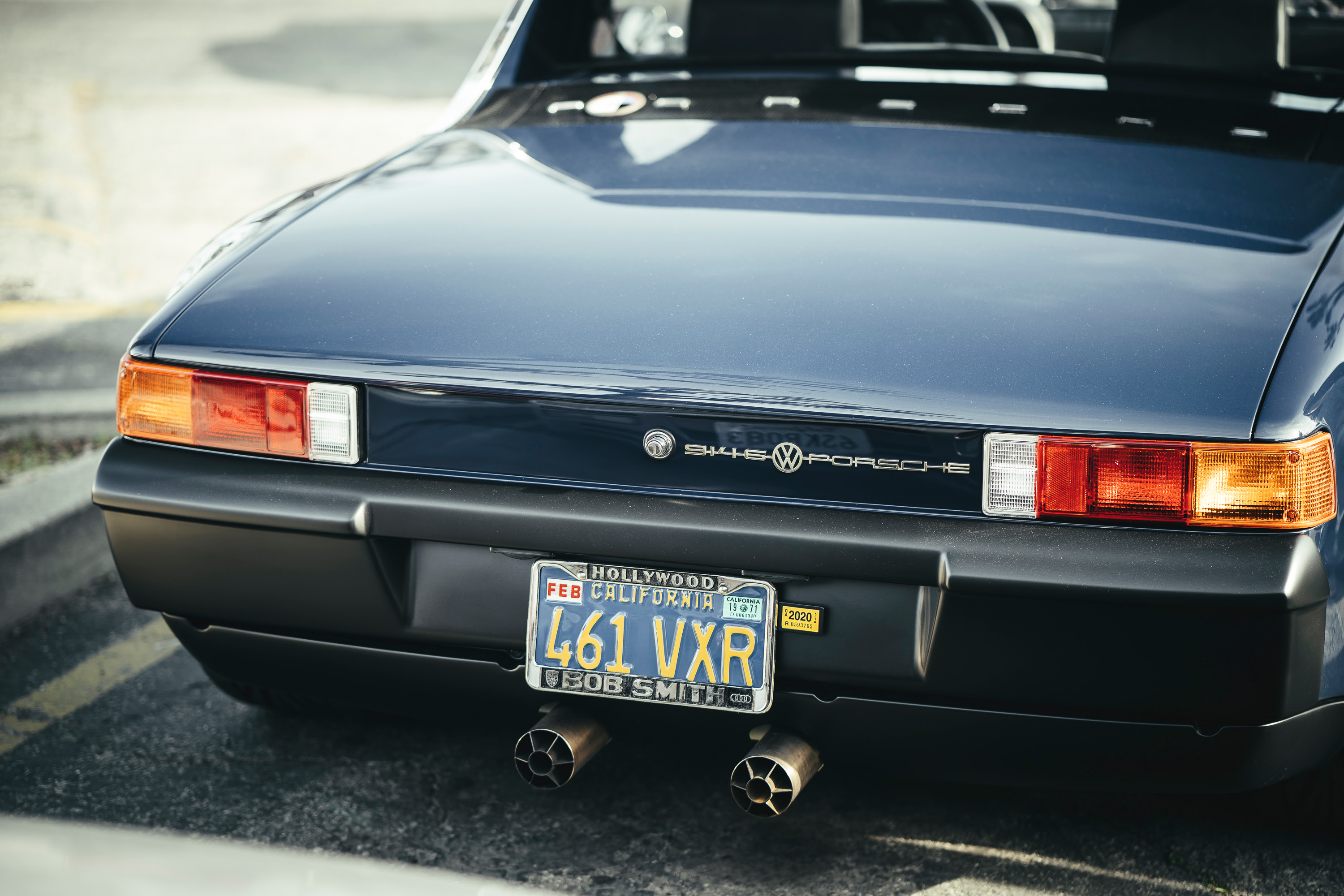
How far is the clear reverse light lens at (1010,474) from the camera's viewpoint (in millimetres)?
1854

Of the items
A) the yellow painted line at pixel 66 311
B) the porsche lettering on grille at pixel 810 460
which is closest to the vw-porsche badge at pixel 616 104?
the porsche lettering on grille at pixel 810 460

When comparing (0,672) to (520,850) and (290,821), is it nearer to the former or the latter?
(290,821)

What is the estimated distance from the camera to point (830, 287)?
2059 millimetres

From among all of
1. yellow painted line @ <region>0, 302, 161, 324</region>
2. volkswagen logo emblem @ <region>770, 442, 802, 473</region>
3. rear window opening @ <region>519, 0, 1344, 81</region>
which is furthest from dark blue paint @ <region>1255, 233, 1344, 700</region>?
yellow painted line @ <region>0, 302, 161, 324</region>

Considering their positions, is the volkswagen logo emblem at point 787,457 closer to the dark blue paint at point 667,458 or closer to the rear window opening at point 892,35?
Result: the dark blue paint at point 667,458

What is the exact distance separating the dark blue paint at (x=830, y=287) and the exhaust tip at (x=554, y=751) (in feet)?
1.74

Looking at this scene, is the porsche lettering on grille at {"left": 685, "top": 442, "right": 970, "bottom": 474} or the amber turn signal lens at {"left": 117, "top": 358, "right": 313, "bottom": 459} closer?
the porsche lettering on grille at {"left": 685, "top": 442, "right": 970, "bottom": 474}

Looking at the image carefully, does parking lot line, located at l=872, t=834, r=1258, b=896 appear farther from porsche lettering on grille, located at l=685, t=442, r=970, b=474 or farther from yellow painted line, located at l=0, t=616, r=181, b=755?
yellow painted line, located at l=0, t=616, r=181, b=755

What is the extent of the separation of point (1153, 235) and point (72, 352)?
4.61 meters

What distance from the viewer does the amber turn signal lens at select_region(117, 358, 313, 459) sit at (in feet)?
6.90

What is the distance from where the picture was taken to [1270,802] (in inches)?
93.0

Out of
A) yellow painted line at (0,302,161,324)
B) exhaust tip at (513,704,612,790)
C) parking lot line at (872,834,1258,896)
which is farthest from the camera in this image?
yellow painted line at (0,302,161,324)

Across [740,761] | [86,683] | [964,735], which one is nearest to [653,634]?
[740,761]

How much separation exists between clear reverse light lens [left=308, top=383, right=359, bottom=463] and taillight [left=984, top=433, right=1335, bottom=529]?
3.15 feet
